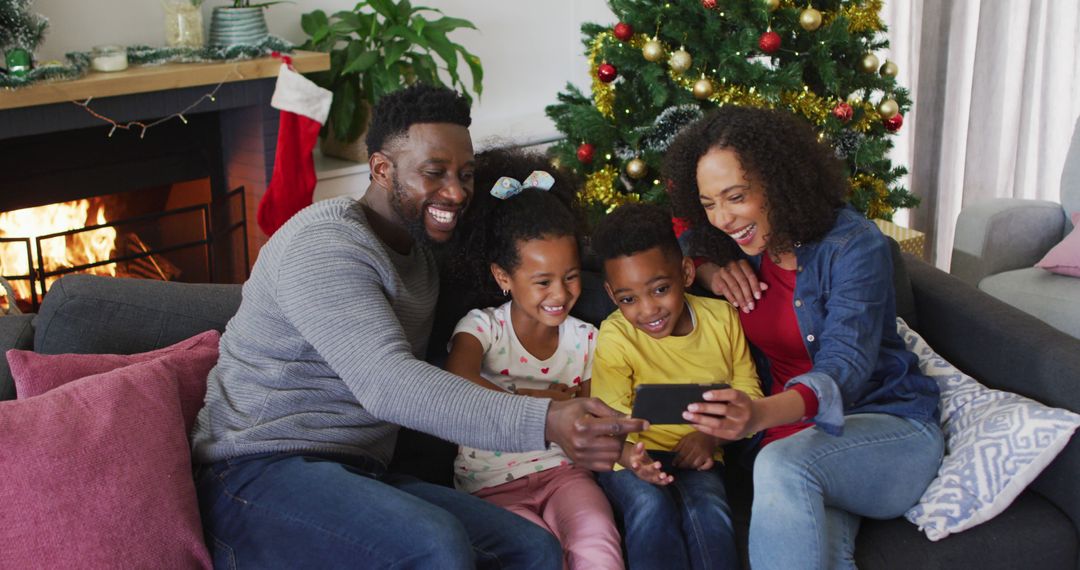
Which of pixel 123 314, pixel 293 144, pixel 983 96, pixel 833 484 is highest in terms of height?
pixel 983 96

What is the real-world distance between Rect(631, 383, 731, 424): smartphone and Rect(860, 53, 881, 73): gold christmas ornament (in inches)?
67.1

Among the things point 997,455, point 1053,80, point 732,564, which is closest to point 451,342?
point 732,564

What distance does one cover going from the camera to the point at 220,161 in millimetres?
3658

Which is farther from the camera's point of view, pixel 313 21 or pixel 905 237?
pixel 313 21

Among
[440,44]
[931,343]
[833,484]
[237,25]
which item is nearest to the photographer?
[833,484]

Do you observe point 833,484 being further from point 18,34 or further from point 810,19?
point 18,34

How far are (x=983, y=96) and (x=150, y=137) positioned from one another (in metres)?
2.94

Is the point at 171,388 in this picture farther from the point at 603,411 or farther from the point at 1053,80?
the point at 1053,80

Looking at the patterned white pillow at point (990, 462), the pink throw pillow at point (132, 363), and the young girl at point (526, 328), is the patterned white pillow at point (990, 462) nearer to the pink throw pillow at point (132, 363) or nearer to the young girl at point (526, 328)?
the young girl at point (526, 328)

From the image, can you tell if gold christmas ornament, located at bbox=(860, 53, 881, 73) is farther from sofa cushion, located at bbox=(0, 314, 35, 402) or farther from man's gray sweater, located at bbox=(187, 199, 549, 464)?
sofa cushion, located at bbox=(0, 314, 35, 402)

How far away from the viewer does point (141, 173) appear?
345 centimetres

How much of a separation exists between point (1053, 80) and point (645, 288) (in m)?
2.61

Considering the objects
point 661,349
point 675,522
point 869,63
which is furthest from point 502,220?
point 869,63

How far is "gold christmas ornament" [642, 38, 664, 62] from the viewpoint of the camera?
2924 mm
